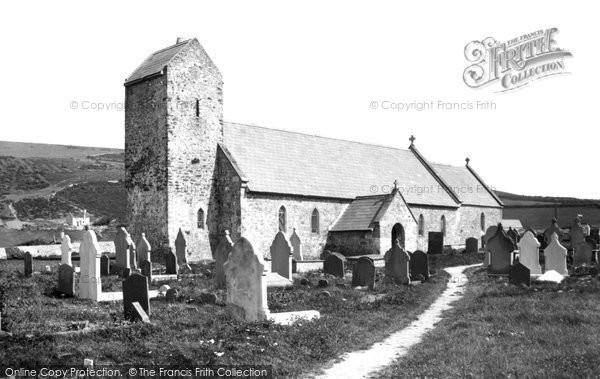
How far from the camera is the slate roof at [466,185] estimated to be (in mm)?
41856

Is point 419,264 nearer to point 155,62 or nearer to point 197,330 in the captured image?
point 197,330

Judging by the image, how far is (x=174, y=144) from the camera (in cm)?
2575

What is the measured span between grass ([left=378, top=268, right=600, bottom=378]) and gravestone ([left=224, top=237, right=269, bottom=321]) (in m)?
3.23

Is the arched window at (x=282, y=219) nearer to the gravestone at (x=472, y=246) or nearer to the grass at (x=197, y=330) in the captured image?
the gravestone at (x=472, y=246)

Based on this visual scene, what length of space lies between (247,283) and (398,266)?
8.63 metres

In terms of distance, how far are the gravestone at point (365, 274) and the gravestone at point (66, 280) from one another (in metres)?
7.98

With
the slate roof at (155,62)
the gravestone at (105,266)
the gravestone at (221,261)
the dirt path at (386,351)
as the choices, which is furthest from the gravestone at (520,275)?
the slate roof at (155,62)

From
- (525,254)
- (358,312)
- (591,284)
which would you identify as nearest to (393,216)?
(525,254)

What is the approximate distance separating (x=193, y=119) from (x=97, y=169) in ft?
222

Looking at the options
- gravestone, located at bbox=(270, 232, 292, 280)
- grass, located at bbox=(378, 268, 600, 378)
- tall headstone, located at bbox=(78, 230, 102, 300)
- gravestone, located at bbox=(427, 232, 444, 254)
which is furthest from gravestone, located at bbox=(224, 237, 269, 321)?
gravestone, located at bbox=(427, 232, 444, 254)

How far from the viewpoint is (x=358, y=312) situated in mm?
13305

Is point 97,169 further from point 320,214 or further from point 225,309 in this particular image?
point 225,309

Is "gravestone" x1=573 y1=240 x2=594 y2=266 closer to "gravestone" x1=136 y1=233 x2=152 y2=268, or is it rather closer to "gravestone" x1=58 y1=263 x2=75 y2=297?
"gravestone" x1=136 y1=233 x2=152 y2=268

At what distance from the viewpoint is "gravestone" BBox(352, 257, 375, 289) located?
58.1ft
